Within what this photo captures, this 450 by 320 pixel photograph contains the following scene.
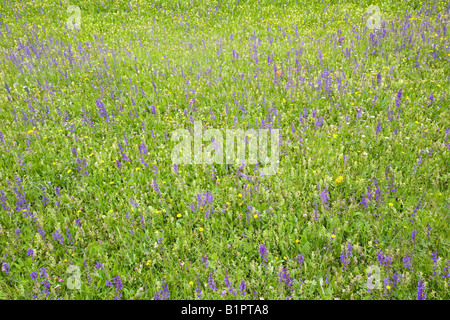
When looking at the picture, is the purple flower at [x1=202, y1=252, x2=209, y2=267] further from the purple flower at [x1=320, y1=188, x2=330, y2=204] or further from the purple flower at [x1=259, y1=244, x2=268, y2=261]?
the purple flower at [x1=320, y1=188, x2=330, y2=204]

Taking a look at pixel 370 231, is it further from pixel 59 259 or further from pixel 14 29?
pixel 14 29

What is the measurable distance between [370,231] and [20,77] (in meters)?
7.81

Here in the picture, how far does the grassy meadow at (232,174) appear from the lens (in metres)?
3.14

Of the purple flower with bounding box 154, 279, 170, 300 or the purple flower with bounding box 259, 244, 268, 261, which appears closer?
the purple flower with bounding box 154, 279, 170, 300

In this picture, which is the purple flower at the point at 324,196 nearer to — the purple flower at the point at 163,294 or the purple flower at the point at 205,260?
the purple flower at the point at 205,260

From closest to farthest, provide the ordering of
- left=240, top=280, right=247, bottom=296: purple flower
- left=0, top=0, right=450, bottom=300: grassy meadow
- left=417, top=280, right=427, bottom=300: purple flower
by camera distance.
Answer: left=417, top=280, right=427, bottom=300: purple flower < left=240, top=280, right=247, bottom=296: purple flower < left=0, top=0, right=450, bottom=300: grassy meadow

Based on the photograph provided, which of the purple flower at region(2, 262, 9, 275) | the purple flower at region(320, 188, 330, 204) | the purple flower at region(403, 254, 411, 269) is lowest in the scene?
the purple flower at region(2, 262, 9, 275)

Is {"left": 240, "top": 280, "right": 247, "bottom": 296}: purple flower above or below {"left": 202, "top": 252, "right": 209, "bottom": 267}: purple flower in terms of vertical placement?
below

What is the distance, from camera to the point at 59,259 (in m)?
3.50

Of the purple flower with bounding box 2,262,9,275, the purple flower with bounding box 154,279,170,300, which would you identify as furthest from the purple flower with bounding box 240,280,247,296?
the purple flower with bounding box 2,262,9,275

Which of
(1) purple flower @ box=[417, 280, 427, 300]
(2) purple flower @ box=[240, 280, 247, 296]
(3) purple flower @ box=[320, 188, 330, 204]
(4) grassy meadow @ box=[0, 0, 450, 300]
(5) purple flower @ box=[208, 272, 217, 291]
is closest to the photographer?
(1) purple flower @ box=[417, 280, 427, 300]

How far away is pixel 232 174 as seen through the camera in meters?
4.40

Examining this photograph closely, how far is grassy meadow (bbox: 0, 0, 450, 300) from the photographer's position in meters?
3.14
